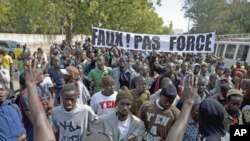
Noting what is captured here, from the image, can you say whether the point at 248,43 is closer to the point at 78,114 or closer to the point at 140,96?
the point at 140,96

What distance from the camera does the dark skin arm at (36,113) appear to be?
221 centimetres

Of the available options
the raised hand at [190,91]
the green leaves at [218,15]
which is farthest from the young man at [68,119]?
the green leaves at [218,15]

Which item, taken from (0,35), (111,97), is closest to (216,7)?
(0,35)

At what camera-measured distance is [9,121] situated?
4.27m

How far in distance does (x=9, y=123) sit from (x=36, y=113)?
210 cm

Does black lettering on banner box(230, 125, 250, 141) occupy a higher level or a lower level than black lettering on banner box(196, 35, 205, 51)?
lower

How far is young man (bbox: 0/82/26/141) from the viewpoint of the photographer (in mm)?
4230

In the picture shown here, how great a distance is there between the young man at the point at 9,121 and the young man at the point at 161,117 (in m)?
1.35

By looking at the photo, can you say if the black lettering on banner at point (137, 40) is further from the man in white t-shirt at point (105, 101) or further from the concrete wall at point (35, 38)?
the concrete wall at point (35, 38)

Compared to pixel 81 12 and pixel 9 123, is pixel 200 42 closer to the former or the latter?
pixel 9 123

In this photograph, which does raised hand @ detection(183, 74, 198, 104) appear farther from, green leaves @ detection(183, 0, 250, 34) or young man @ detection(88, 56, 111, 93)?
green leaves @ detection(183, 0, 250, 34)

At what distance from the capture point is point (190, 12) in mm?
67250

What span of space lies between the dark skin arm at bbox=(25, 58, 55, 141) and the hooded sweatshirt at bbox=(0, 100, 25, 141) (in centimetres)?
188

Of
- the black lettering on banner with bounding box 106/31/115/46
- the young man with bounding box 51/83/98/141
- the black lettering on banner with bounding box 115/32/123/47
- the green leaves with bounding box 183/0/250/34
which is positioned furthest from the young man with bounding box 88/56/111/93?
the green leaves with bounding box 183/0/250/34
